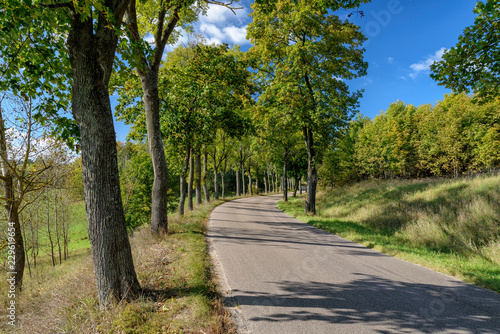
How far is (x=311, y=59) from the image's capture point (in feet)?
41.7

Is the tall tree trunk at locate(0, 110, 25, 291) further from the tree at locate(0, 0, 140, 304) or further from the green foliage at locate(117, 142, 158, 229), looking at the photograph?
the green foliage at locate(117, 142, 158, 229)

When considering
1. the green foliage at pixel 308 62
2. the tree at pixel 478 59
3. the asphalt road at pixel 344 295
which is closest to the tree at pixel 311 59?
the green foliage at pixel 308 62

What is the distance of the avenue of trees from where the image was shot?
3.86 meters

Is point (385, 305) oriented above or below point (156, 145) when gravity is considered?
below

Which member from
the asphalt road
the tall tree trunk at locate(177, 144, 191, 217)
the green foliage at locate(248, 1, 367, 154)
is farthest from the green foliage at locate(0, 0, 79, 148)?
the green foliage at locate(248, 1, 367, 154)

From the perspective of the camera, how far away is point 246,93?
13977 mm

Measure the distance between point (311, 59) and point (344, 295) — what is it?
473 inches

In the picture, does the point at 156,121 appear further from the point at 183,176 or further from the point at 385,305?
the point at 385,305

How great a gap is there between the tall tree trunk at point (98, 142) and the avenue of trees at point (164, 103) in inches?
0.7

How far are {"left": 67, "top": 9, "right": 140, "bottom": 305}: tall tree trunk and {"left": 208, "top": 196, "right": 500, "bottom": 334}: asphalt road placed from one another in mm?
2083

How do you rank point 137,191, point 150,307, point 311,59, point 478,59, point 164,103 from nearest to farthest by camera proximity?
point 150,307 < point 478,59 < point 164,103 < point 311,59 < point 137,191

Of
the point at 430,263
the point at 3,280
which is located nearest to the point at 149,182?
the point at 3,280

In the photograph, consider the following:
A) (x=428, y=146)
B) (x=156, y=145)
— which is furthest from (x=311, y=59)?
(x=428, y=146)

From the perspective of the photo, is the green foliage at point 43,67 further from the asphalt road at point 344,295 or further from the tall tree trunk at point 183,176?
the tall tree trunk at point 183,176
